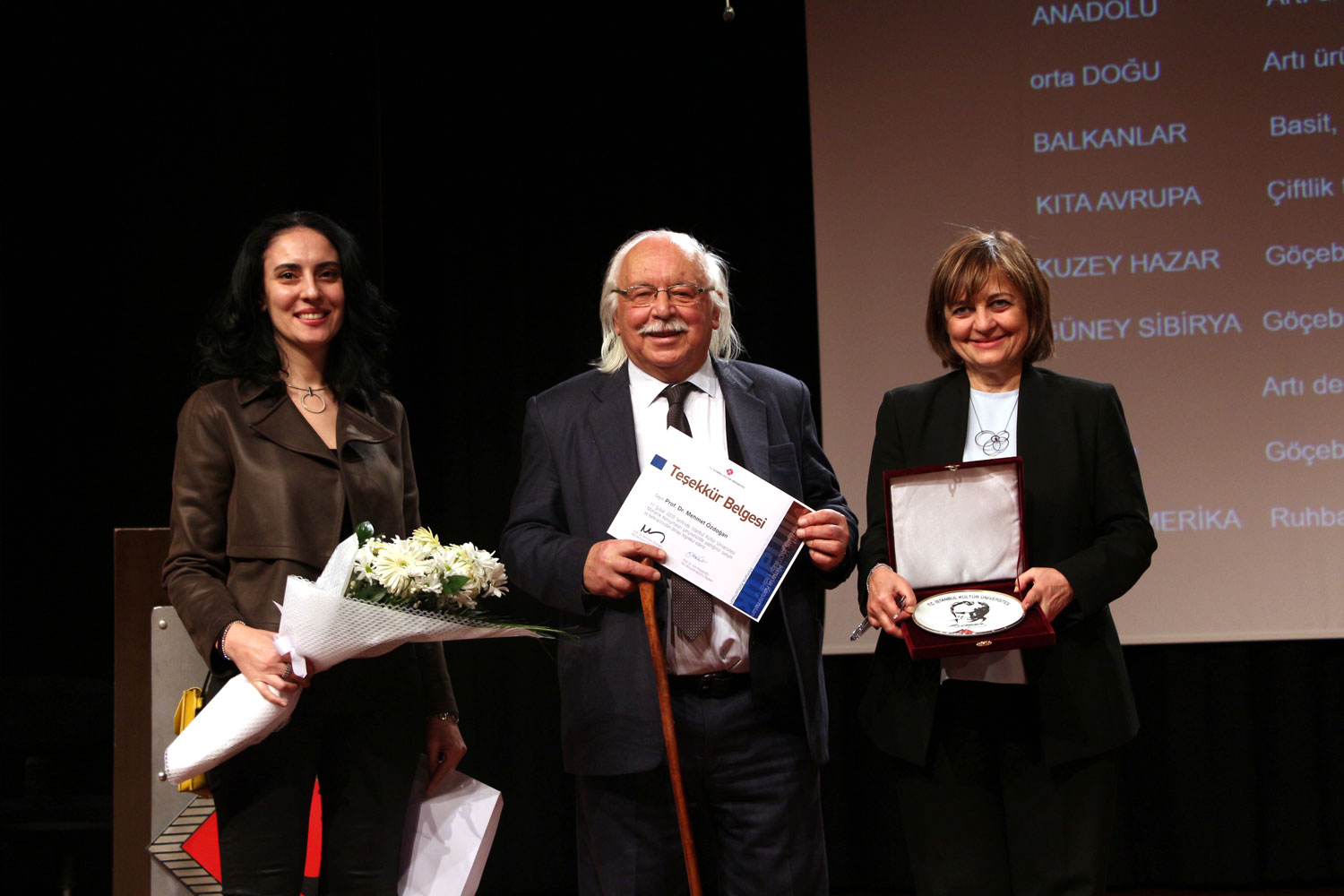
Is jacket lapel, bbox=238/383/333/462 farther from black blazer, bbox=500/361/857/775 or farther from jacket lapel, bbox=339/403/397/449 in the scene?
black blazer, bbox=500/361/857/775

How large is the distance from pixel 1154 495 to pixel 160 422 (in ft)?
11.2

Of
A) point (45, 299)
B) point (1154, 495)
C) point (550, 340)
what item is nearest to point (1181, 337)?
point (1154, 495)

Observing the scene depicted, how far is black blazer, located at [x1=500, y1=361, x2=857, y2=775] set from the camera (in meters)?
2.02

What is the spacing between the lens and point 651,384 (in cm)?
Answer: 217

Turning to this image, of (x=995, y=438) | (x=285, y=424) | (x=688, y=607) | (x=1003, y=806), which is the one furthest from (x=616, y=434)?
(x=1003, y=806)

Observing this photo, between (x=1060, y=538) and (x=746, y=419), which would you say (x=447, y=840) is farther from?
(x=1060, y=538)

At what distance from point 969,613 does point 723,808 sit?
58cm

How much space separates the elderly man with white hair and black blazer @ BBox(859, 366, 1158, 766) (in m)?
0.15

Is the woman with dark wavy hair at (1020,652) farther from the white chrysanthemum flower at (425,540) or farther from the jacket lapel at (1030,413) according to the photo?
the white chrysanthemum flower at (425,540)

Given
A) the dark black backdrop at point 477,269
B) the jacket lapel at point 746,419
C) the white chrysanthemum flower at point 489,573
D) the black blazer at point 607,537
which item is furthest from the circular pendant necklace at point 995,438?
the dark black backdrop at point 477,269

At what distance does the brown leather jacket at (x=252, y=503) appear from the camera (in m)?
1.90

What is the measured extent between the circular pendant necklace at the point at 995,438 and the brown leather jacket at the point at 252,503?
106 cm

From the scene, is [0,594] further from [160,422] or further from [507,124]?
[507,124]

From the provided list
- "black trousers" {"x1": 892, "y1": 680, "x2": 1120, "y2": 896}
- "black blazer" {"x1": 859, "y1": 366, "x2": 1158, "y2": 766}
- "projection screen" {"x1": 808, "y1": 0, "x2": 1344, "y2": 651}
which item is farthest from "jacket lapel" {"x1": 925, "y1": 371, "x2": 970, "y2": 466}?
"projection screen" {"x1": 808, "y1": 0, "x2": 1344, "y2": 651}
